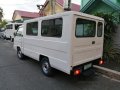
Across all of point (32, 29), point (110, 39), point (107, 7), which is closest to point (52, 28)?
point (32, 29)

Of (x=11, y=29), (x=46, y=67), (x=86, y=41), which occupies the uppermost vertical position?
(x=11, y=29)

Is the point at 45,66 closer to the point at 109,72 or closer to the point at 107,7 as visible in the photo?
the point at 109,72

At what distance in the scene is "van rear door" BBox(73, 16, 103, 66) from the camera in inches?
187

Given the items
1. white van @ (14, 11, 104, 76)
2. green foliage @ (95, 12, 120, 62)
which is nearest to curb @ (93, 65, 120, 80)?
white van @ (14, 11, 104, 76)

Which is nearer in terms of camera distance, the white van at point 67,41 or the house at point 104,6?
the white van at point 67,41

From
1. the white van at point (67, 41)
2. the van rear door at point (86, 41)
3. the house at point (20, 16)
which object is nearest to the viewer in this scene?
the white van at point (67, 41)

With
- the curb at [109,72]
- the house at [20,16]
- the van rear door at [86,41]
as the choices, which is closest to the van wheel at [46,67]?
the van rear door at [86,41]

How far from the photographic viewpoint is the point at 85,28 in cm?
527

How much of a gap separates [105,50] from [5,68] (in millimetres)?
4734

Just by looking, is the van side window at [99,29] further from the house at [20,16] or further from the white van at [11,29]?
the house at [20,16]

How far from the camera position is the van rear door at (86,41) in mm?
4738

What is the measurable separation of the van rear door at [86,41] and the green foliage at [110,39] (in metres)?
2.17

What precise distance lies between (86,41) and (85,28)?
43 cm

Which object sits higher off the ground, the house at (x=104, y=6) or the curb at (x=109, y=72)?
the house at (x=104, y=6)
